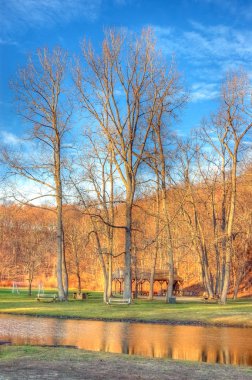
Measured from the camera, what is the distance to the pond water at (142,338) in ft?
47.8

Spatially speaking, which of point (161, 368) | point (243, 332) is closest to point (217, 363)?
point (161, 368)

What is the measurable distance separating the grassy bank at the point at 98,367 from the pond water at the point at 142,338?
173 centimetres

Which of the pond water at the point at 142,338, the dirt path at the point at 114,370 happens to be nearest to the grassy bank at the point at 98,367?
the dirt path at the point at 114,370

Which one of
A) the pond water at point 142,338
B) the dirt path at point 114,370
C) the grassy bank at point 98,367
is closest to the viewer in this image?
the dirt path at point 114,370

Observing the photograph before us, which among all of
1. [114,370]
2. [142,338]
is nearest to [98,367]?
[114,370]

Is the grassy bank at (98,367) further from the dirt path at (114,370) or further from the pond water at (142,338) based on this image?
the pond water at (142,338)

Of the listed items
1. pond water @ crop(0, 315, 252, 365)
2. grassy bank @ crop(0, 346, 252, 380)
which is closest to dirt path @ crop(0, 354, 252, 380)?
grassy bank @ crop(0, 346, 252, 380)

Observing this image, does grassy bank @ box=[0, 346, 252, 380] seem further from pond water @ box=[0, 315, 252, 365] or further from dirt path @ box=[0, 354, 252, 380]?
pond water @ box=[0, 315, 252, 365]

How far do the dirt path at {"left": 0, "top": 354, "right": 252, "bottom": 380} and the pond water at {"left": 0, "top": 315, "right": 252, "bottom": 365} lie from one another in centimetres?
189

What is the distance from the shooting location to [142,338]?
17.9 m

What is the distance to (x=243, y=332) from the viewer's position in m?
20.8

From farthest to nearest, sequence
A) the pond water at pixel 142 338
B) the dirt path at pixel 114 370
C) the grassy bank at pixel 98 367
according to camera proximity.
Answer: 1. the pond water at pixel 142 338
2. the grassy bank at pixel 98 367
3. the dirt path at pixel 114 370

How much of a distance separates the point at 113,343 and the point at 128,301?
683 inches

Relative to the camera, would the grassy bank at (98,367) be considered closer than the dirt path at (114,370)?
No
